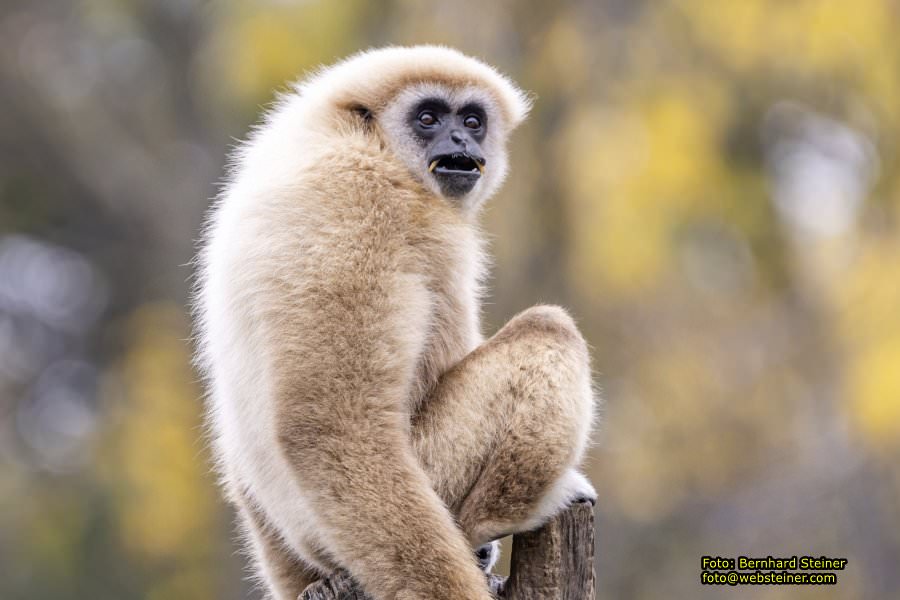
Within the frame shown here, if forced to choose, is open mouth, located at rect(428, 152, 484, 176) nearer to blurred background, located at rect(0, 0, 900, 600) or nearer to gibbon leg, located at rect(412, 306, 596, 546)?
gibbon leg, located at rect(412, 306, 596, 546)

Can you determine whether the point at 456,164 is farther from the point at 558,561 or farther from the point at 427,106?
the point at 558,561

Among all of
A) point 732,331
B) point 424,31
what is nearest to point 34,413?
point 424,31

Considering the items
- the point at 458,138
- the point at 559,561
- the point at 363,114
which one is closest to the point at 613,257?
the point at 458,138

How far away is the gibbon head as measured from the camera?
503 cm

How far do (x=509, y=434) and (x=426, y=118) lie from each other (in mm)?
1520

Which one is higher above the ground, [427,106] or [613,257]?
[613,257]

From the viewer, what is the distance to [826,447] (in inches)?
A: 557

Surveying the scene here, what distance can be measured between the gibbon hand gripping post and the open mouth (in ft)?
4.83

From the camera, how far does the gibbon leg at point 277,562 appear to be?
4945 millimetres

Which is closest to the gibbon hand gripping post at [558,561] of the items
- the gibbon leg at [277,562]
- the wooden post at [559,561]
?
the wooden post at [559,561]

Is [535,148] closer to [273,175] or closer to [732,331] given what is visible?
[732,331]

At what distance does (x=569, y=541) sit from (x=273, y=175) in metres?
1.76

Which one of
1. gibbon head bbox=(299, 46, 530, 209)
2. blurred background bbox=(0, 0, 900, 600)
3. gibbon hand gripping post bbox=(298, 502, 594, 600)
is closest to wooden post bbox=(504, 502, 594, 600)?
→ gibbon hand gripping post bbox=(298, 502, 594, 600)

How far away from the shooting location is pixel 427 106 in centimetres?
521
